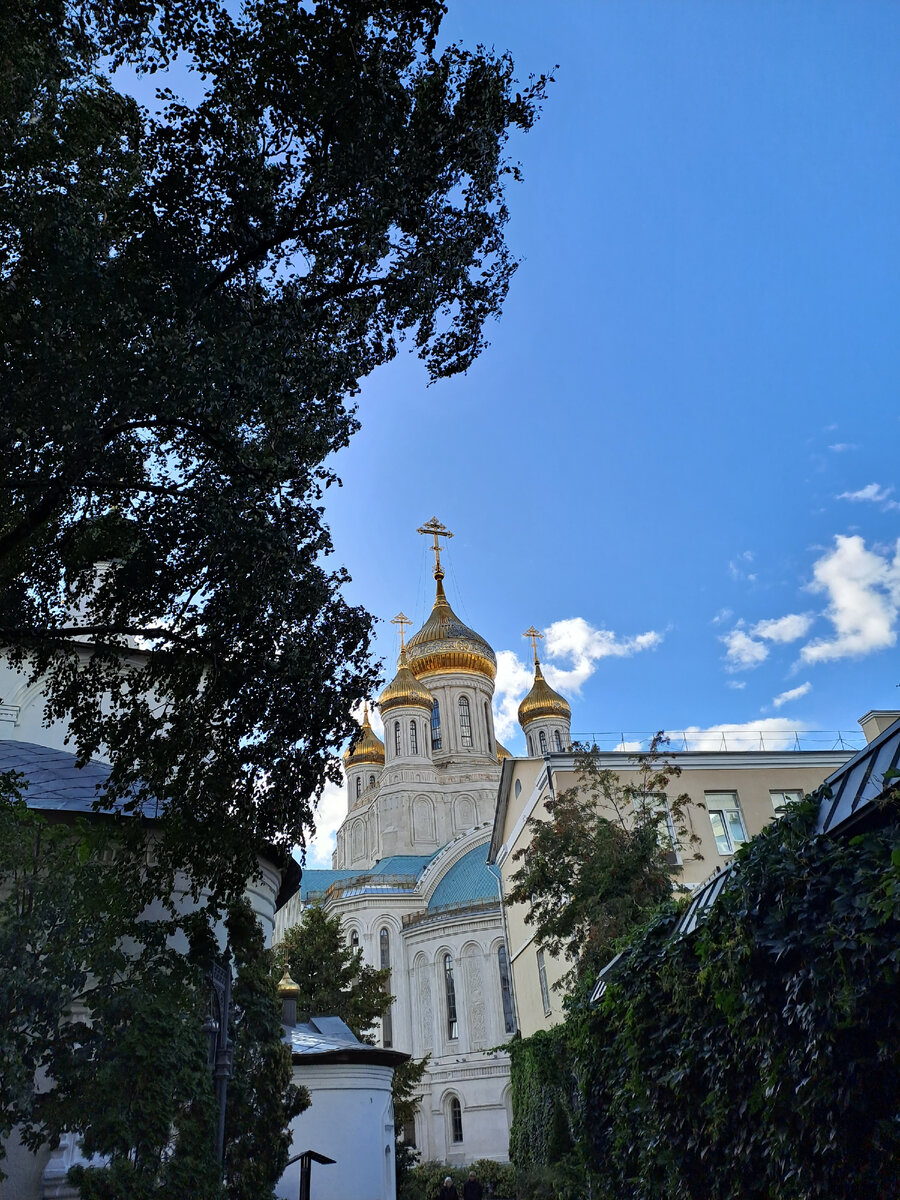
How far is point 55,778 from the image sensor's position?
41.5ft

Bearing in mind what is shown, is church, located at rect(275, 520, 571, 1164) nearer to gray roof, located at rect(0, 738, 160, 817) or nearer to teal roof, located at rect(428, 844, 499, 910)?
teal roof, located at rect(428, 844, 499, 910)

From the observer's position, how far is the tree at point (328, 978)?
27172 millimetres


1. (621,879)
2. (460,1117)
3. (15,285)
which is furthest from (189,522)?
(460,1117)

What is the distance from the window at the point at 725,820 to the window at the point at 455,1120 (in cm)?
2064

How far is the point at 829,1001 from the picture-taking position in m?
4.10

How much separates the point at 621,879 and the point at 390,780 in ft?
105

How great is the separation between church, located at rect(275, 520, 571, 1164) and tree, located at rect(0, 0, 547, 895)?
1911 centimetres

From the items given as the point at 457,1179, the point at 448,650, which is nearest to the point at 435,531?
the point at 448,650

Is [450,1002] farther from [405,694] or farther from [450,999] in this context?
[405,694]

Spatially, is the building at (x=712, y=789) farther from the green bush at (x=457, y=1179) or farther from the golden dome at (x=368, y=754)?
the golden dome at (x=368, y=754)

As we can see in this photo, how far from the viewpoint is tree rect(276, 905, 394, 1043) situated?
2717 cm

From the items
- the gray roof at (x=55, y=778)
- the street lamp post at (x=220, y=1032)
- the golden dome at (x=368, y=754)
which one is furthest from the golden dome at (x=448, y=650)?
the street lamp post at (x=220, y=1032)

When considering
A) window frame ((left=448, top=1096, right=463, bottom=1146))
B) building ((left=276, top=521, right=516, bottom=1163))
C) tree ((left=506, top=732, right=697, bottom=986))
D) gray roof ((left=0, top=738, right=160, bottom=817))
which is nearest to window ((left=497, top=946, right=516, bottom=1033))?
building ((left=276, top=521, right=516, bottom=1163))

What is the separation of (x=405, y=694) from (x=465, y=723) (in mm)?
4114
